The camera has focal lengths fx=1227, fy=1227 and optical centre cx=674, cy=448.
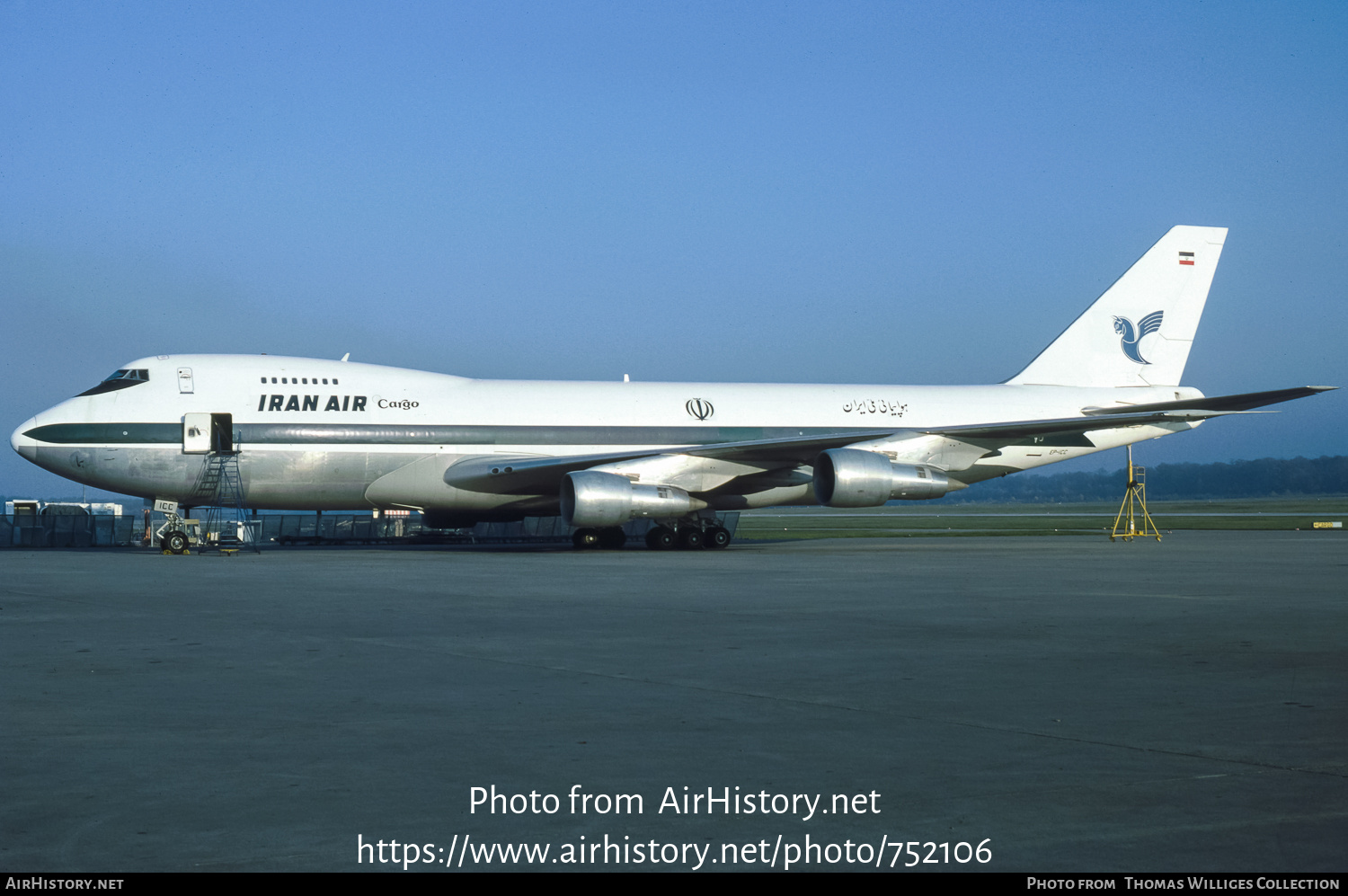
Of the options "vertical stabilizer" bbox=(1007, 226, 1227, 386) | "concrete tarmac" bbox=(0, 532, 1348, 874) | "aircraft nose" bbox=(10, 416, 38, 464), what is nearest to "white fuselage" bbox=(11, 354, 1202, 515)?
"aircraft nose" bbox=(10, 416, 38, 464)

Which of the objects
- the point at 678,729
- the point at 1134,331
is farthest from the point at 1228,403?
the point at 678,729

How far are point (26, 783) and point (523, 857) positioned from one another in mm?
2342

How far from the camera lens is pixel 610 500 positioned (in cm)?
2333

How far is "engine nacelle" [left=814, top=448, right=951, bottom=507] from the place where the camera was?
24.2m

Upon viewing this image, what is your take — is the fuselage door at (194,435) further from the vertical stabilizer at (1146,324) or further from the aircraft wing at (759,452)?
the vertical stabilizer at (1146,324)

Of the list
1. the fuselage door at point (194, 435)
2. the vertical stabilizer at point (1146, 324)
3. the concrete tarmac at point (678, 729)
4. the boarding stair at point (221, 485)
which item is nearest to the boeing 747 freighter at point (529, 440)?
the fuselage door at point (194, 435)

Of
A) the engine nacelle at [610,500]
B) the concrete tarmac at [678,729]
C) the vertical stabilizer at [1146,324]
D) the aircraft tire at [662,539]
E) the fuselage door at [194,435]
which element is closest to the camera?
the concrete tarmac at [678,729]

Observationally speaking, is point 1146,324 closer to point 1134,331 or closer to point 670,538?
point 1134,331

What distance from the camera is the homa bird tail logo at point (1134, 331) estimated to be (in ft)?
103

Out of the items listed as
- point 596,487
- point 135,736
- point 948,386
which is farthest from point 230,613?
point 948,386

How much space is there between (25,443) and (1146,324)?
2613 centimetres

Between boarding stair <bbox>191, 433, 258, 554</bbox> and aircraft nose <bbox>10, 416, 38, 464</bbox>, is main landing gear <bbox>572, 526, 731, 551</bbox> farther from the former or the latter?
aircraft nose <bbox>10, 416, 38, 464</bbox>

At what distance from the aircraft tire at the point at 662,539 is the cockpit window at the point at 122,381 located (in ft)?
36.2
